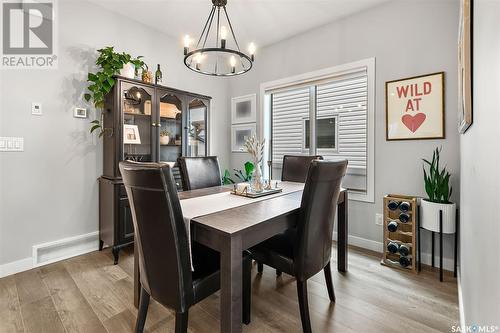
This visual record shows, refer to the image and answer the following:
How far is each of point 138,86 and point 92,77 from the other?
416 mm

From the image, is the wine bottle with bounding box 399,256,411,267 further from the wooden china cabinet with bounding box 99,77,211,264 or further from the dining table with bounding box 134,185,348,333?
the wooden china cabinet with bounding box 99,77,211,264

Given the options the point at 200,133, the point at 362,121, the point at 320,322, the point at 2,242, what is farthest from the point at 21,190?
the point at 362,121

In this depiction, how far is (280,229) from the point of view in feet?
4.54

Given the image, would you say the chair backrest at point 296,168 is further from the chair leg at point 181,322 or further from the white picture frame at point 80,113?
the white picture frame at point 80,113

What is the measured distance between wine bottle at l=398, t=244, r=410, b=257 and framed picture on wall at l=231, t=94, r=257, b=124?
7.99 ft

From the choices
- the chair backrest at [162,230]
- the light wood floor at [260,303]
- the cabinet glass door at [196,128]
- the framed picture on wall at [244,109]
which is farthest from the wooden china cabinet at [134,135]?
the chair backrest at [162,230]

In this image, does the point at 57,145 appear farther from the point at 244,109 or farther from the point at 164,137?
the point at 244,109

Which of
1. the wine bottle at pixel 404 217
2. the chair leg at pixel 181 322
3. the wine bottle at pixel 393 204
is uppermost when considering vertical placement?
the wine bottle at pixel 393 204

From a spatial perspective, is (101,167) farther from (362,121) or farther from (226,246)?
(362,121)

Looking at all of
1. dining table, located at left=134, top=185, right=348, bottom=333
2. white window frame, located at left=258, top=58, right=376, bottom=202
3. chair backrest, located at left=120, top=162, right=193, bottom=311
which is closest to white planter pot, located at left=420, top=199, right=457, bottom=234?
white window frame, located at left=258, top=58, right=376, bottom=202

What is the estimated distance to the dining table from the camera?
1.07 m

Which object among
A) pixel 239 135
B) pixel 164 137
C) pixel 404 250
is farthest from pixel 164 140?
pixel 404 250

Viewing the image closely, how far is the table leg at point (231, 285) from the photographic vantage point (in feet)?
3.48

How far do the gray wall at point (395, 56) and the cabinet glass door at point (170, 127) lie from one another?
5.51 ft
